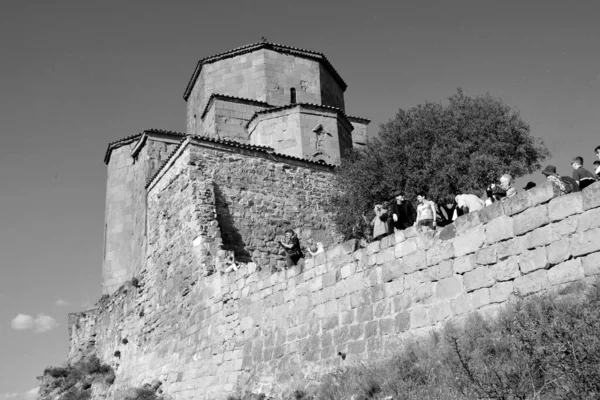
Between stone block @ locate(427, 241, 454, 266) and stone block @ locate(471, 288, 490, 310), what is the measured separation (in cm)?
69

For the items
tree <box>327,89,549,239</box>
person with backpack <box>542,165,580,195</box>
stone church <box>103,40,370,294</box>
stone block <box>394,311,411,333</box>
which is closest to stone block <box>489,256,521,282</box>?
person with backpack <box>542,165,580,195</box>

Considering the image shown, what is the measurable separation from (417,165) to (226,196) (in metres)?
5.70

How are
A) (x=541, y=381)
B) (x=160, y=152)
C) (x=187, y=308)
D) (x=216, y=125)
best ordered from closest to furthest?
(x=541, y=381) < (x=187, y=308) < (x=160, y=152) < (x=216, y=125)

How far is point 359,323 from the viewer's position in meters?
9.59

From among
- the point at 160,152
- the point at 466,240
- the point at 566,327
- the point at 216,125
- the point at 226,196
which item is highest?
the point at 216,125

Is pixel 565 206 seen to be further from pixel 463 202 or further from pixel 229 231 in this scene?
pixel 229 231

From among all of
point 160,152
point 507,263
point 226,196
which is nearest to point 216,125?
point 160,152

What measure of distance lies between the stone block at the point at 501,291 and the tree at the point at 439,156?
9072 mm

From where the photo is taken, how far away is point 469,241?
8.27 m

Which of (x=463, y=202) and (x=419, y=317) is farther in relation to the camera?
(x=463, y=202)

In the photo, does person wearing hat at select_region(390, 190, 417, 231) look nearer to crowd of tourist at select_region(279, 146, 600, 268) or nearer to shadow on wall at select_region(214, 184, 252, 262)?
crowd of tourist at select_region(279, 146, 600, 268)

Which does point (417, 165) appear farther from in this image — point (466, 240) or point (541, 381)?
point (541, 381)

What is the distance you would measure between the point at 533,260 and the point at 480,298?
90cm

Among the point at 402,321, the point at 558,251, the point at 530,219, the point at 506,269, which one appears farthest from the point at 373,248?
the point at 558,251
